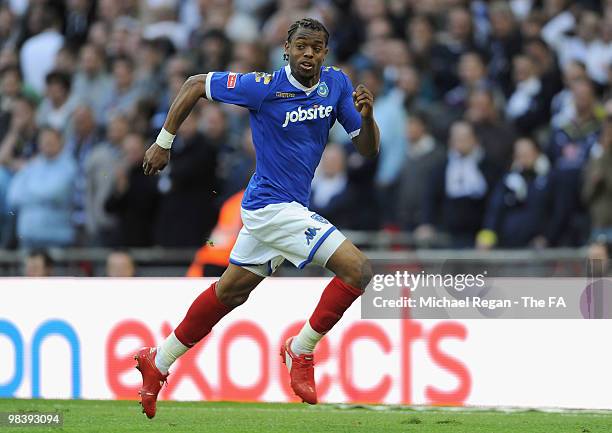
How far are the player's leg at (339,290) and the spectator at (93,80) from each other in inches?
367

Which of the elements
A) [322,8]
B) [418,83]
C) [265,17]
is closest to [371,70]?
[418,83]

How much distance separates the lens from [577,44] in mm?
15289

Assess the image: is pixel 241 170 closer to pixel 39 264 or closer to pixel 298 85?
pixel 39 264

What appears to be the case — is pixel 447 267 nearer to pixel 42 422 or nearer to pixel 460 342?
pixel 460 342

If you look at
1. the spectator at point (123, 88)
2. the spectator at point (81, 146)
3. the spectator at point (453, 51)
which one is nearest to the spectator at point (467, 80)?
the spectator at point (453, 51)

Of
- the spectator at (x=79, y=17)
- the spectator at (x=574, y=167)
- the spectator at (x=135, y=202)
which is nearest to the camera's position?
the spectator at (x=574, y=167)

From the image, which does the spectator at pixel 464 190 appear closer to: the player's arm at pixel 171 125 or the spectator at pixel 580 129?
the spectator at pixel 580 129

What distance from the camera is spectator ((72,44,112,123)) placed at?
58.0 feet

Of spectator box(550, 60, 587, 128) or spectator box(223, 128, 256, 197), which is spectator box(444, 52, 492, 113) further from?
spectator box(223, 128, 256, 197)

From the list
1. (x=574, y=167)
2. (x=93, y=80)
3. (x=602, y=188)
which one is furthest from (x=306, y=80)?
(x=93, y=80)

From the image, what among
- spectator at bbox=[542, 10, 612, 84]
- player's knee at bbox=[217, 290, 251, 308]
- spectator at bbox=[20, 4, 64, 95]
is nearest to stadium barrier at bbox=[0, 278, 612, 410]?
player's knee at bbox=[217, 290, 251, 308]

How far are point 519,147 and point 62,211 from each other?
527 cm

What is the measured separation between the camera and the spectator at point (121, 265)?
14445 millimetres

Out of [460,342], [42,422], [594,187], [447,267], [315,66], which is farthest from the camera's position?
[594,187]
